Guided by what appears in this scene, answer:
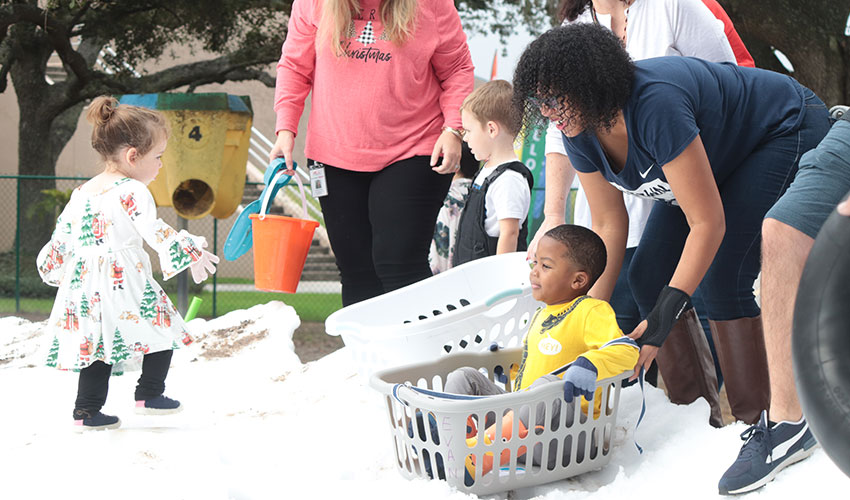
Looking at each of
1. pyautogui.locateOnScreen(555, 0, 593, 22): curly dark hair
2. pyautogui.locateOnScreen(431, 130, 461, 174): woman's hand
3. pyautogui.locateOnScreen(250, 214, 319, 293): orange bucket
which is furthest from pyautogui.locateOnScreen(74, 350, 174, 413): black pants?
pyautogui.locateOnScreen(555, 0, 593, 22): curly dark hair

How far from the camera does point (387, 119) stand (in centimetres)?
282

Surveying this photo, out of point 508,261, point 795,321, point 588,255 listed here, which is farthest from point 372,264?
point 795,321

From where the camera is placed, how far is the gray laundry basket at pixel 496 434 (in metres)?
1.89

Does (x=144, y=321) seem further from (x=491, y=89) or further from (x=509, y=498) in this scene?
(x=491, y=89)

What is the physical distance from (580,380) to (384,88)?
1369mm

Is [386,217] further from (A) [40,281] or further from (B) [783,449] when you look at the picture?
(A) [40,281]

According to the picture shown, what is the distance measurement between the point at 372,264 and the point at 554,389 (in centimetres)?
126

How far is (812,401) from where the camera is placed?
1238mm

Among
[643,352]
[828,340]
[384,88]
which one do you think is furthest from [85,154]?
[828,340]

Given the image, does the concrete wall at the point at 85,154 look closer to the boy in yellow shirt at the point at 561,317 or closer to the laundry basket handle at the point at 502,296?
the laundry basket handle at the point at 502,296

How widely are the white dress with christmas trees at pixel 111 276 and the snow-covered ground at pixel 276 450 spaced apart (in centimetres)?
27

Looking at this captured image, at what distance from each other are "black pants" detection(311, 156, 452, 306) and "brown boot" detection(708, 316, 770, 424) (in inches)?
41.5

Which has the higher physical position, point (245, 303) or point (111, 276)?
point (111, 276)

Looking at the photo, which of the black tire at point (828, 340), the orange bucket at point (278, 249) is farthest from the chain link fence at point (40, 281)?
the black tire at point (828, 340)
